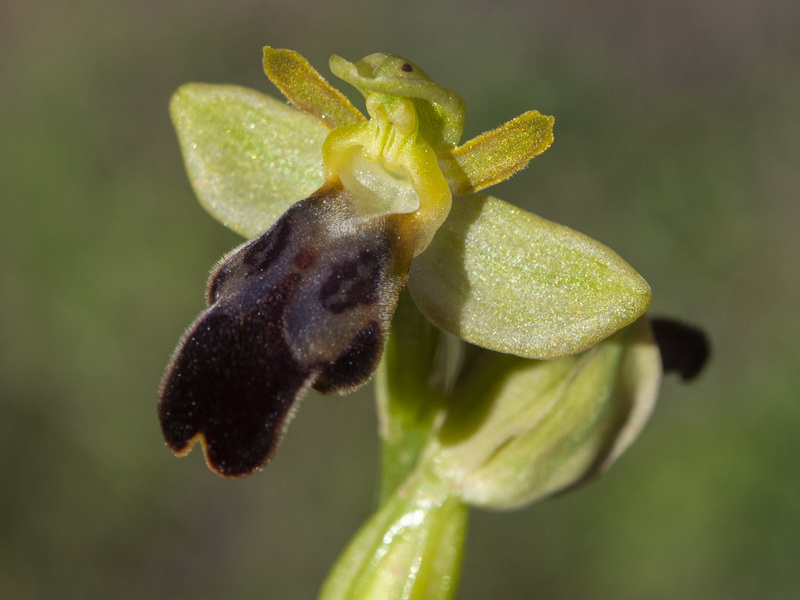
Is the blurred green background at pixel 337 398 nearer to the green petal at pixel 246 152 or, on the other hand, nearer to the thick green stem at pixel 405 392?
the thick green stem at pixel 405 392

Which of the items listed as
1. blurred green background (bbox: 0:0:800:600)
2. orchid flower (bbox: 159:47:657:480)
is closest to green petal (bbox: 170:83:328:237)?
orchid flower (bbox: 159:47:657:480)

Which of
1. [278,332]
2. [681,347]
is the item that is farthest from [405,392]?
[681,347]

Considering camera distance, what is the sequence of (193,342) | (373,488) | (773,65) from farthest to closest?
1. (773,65)
2. (373,488)
3. (193,342)

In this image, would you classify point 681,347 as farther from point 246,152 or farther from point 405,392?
point 246,152

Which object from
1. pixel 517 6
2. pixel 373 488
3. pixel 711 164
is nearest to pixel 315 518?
pixel 373 488

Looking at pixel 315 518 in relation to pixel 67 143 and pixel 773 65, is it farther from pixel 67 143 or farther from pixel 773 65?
pixel 773 65

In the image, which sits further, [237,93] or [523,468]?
[237,93]

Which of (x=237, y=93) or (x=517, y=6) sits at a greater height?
(x=237, y=93)

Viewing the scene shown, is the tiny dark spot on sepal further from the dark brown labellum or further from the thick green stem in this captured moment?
the dark brown labellum
